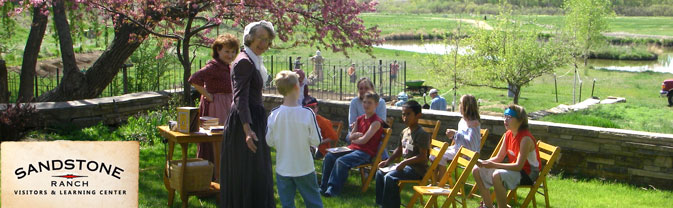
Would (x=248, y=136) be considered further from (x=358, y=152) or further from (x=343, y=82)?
(x=343, y=82)

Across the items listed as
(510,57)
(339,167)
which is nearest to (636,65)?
(510,57)

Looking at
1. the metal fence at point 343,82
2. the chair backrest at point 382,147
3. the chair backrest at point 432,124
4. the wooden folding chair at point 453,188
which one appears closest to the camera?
the wooden folding chair at point 453,188

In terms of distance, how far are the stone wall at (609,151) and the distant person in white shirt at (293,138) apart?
408 centimetres

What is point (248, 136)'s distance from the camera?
5.17m

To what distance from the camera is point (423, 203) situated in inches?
264

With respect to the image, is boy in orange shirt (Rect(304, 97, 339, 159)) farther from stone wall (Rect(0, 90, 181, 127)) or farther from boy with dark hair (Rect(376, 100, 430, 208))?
stone wall (Rect(0, 90, 181, 127))

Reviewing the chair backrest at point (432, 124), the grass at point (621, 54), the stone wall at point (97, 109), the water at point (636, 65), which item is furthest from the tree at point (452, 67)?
the grass at point (621, 54)

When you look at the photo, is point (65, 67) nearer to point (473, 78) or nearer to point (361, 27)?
point (361, 27)

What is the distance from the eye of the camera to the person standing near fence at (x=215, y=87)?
6.77 metres

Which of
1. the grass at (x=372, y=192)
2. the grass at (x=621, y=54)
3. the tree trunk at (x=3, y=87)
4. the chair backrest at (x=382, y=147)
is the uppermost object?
the grass at (x=621, y=54)

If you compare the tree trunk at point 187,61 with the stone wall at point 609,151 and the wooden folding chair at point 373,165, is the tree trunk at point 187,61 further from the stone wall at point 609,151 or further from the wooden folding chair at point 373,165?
the stone wall at point 609,151

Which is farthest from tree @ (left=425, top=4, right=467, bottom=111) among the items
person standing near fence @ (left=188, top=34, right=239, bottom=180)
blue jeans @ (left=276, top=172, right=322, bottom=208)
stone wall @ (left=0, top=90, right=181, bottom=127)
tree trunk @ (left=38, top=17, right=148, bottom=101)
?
blue jeans @ (left=276, top=172, right=322, bottom=208)

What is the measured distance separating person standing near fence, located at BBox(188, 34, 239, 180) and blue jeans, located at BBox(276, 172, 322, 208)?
155 centimetres

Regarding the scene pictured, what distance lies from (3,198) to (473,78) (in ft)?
54.2
